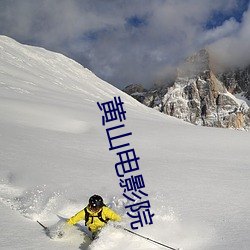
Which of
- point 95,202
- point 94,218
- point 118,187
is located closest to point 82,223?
point 94,218

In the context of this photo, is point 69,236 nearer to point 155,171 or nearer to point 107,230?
point 107,230

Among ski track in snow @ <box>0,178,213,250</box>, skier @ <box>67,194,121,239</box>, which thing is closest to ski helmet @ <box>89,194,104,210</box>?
skier @ <box>67,194,121,239</box>

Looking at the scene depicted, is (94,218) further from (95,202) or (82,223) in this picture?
(82,223)

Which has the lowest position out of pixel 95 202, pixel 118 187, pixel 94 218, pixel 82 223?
pixel 82 223

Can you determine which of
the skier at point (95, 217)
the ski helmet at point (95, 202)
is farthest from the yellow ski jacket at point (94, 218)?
the ski helmet at point (95, 202)

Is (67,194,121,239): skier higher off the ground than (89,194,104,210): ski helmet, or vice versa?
(89,194,104,210): ski helmet

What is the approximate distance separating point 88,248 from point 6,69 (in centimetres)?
3537

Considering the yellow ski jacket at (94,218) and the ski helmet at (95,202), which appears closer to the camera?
the ski helmet at (95,202)

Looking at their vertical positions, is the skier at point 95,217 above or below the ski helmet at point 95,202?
below

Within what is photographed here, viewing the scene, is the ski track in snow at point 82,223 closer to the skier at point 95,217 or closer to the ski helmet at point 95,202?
the skier at point 95,217

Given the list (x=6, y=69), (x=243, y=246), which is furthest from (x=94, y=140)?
(x=6, y=69)

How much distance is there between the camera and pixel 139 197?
7164 mm

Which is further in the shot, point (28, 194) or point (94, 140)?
point (94, 140)

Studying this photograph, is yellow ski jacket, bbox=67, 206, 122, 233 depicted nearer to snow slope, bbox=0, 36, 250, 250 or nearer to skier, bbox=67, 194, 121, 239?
skier, bbox=67, 194, 121, 239
